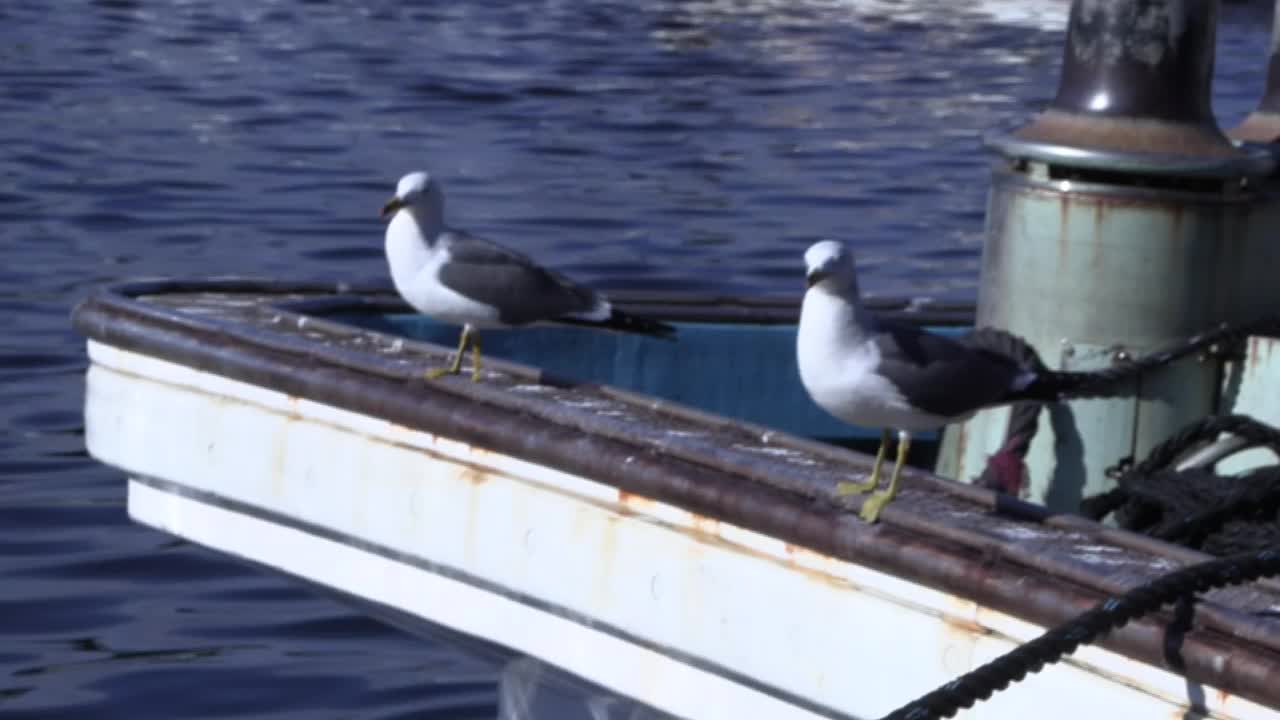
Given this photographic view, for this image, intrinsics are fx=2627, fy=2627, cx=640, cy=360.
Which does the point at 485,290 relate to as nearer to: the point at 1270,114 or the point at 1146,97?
the point at 1146,97

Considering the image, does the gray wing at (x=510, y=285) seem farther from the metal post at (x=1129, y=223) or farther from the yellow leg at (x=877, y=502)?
the yellow leg at (x=877, y=502)

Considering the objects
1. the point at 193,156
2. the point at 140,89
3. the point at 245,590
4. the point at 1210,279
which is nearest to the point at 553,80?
the point at 140,89

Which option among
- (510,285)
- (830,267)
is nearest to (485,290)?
(510,285)

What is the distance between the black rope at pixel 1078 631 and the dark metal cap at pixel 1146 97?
1.71 meters

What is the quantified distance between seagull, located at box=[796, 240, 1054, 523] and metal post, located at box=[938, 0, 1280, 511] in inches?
42.8

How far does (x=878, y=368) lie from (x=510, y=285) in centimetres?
114

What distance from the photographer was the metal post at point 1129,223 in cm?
527

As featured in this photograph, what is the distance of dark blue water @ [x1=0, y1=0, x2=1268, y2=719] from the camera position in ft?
26.7

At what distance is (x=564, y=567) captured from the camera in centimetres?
455

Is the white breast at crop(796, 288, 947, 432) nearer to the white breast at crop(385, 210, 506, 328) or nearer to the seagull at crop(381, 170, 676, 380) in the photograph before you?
the seagull at crop(381, 170, 676, 380)

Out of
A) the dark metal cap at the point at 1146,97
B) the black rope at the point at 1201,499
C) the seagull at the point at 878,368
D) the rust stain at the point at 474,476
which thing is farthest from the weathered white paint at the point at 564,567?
the dark metal cap at the point at 1146,97

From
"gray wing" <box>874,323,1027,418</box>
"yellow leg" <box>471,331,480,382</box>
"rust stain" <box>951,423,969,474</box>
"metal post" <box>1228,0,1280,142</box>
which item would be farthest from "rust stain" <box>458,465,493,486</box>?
"metal post" <box>1228,0,1280,142</box>

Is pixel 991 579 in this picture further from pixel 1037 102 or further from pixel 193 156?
pixel 1037 102

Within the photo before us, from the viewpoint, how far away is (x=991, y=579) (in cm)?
385
